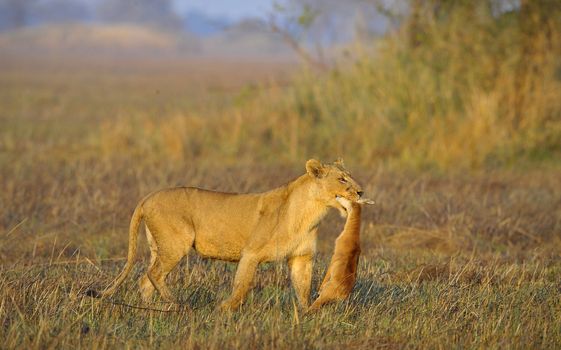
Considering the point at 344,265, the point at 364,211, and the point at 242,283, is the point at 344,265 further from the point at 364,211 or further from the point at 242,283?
the point at 364,211

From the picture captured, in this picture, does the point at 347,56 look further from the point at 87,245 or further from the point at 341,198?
the point at 341,198

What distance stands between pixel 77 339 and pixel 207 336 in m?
0.73

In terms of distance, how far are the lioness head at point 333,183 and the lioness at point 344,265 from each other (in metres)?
0.05

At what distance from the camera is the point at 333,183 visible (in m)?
5.70

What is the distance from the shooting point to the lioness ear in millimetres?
5719

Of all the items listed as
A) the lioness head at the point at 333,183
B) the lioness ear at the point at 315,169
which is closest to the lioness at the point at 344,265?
the lioness head at the point at 333,183

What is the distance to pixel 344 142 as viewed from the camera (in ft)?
47.1

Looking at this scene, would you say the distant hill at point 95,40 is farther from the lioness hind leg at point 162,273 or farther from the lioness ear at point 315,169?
the lioness ear at point 315,169

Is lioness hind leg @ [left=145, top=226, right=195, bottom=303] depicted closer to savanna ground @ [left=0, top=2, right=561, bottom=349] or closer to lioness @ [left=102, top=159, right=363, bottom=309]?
lioness @ [left=102, top=159, right=363, bottom=309]

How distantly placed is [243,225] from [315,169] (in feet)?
2.09

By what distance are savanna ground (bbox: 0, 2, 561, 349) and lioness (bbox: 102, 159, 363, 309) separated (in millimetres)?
228

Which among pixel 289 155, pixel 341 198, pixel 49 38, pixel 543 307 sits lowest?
pixel 49 38

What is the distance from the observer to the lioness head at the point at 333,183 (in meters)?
5.69

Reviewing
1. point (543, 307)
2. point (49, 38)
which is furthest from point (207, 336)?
point (49, 38)
